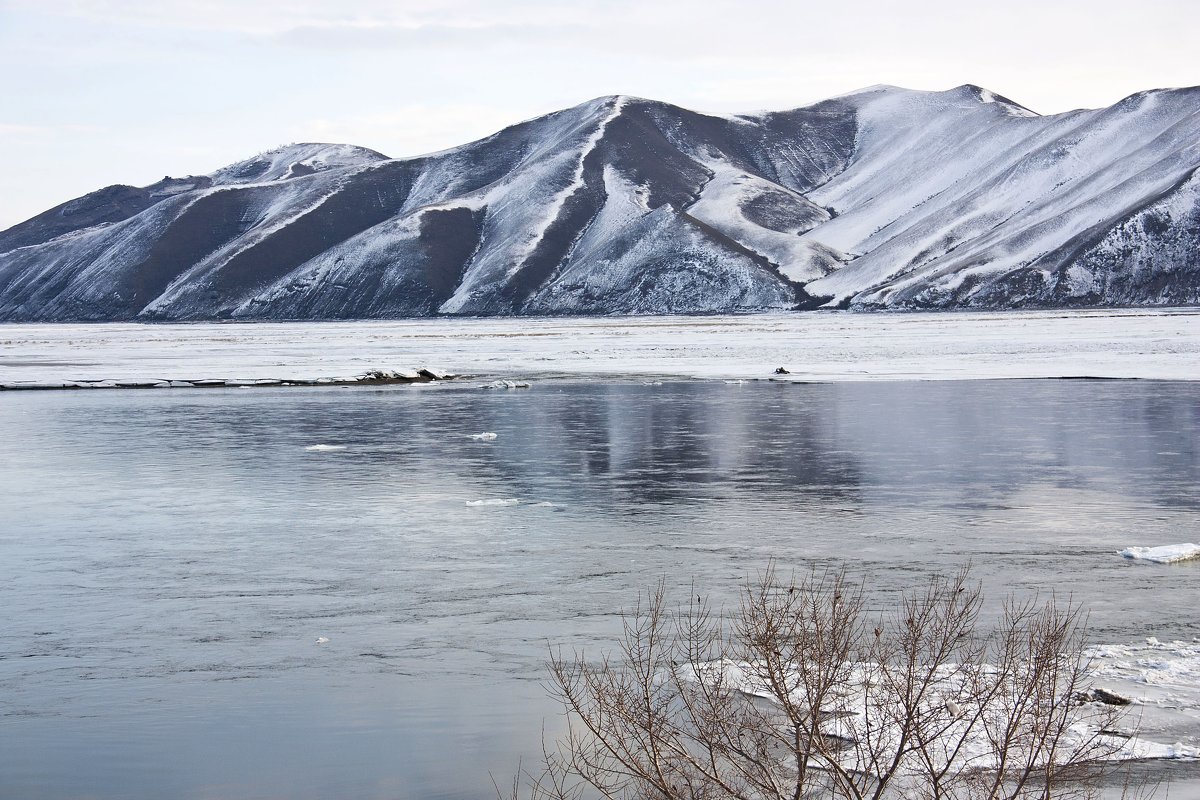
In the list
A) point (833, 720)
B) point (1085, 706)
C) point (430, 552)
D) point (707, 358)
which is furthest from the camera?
point (707, 358)

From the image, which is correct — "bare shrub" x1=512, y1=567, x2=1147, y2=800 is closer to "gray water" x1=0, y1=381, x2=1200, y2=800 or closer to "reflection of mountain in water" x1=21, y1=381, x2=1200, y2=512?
"gray water" x1=0, y1=381, x2=1200, y2=800

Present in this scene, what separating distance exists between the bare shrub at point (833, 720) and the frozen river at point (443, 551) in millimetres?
615

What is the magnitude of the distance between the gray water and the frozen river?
0.05 meters

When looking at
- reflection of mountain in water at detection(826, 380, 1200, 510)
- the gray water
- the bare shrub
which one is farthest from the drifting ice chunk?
reflection of mountain in water at detection(826, 380, 1200, 510)

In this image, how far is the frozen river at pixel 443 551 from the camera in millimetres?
9211

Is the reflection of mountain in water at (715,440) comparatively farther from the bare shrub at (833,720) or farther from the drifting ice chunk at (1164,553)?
the bare shrub at (833,720)

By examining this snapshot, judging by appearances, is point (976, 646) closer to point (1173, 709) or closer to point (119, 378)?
point (1173, 709)

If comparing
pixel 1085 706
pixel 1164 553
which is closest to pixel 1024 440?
pixel 1164 553

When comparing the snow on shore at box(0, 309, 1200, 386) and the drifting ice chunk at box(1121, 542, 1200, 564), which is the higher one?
the snow on shore at box(0, 309, 1200, 386)

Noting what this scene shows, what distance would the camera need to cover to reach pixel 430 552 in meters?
15.8

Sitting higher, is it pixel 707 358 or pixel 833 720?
pixel 707 358

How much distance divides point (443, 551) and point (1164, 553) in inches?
331

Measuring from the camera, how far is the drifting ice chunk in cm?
1456

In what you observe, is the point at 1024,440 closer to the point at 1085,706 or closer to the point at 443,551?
the point at 443,551
